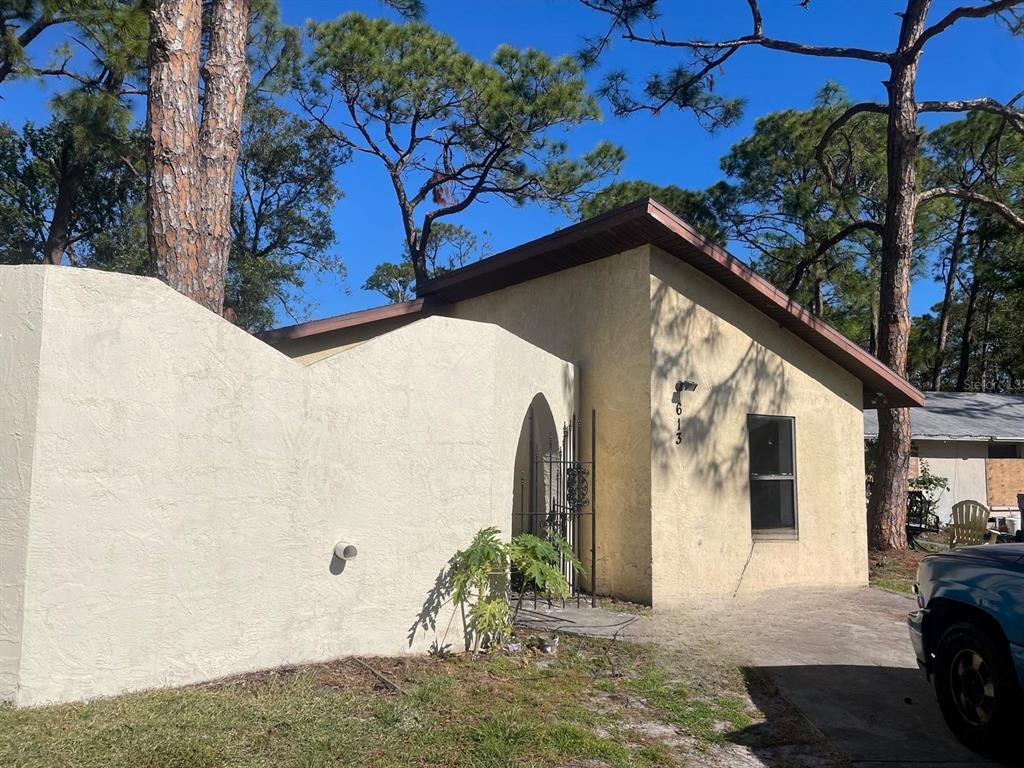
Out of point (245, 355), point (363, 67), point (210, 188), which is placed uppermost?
point (363, 67)

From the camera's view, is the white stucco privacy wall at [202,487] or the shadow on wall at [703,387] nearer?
the white stucco privacy wall at [202,487]

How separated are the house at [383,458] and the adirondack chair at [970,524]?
458 cm

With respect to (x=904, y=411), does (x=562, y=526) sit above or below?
below

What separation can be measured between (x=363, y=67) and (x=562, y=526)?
1315 cm

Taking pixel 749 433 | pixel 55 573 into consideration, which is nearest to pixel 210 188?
pixel 55 573

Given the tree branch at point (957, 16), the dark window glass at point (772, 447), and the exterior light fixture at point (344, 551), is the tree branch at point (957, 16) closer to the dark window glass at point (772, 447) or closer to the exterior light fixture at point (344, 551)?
the dark window glass at point (772, 447)

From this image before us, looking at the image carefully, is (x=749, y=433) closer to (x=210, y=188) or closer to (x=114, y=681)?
(x=210, y=188)

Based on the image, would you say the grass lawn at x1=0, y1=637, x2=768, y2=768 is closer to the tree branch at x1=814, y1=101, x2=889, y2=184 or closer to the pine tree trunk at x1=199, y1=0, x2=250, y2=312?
the pine tree trunk at x1=199, y1=0, x2=250, y2=312

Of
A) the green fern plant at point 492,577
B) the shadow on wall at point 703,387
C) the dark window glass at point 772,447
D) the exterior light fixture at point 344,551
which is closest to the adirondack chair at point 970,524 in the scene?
the dark window glass at point 772,447

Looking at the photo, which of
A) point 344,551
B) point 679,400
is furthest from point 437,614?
point 679,400

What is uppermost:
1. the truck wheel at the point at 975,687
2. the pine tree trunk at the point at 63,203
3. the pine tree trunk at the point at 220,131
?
the pine tree trunk at the point at 63,203

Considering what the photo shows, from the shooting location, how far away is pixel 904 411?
43.0ft

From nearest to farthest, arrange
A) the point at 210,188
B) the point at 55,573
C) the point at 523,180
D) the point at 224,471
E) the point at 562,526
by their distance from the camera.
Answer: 1. the point at 55,573
2. the point at 224,471
3. the point at 210,188
4. the point at 562,526
5. the point at 523,180

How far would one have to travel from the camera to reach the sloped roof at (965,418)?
1906cm
